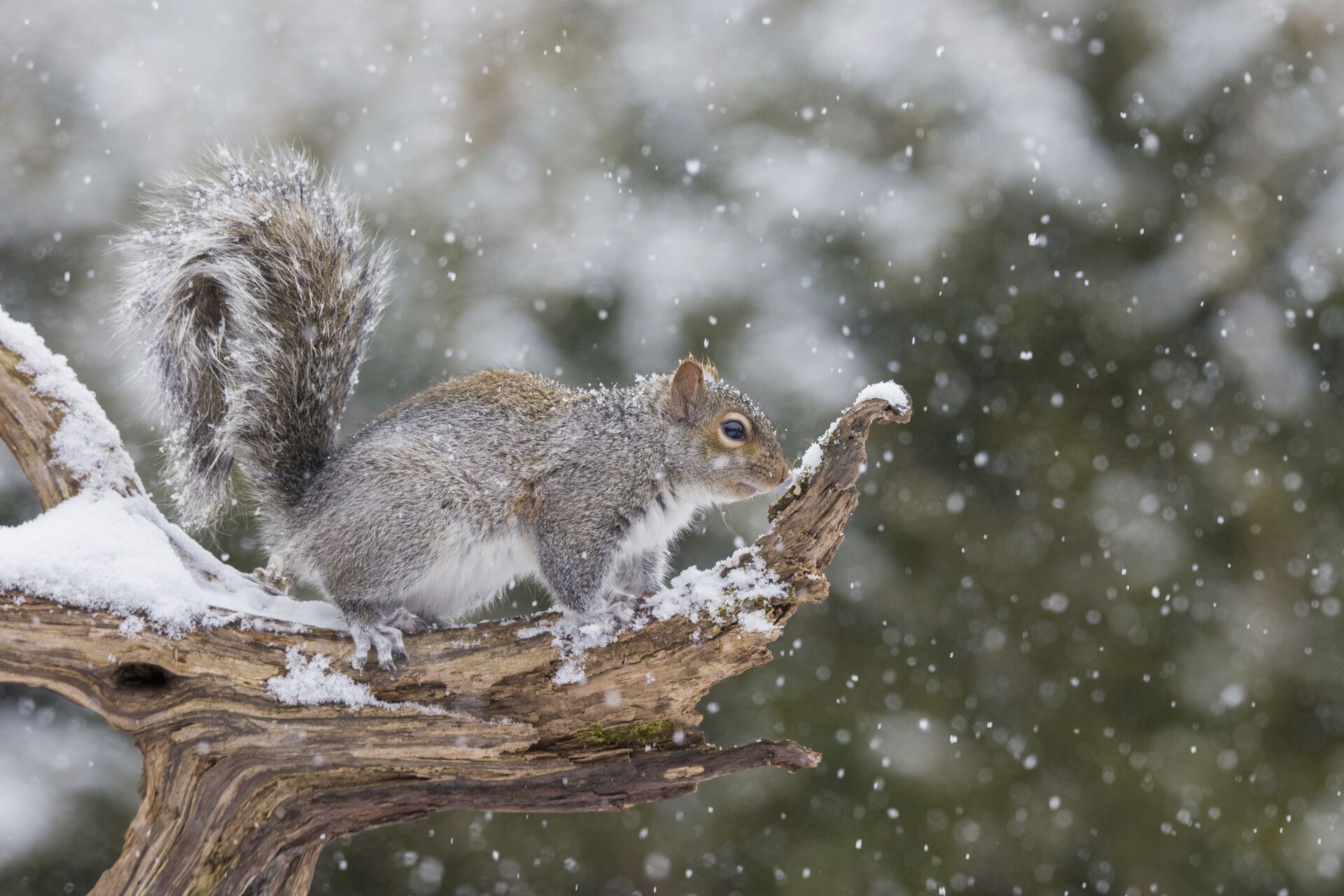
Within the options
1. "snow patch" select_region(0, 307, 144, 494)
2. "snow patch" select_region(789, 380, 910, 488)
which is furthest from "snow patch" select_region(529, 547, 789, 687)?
"snow patch" select_region(0, 307, 144, 494)

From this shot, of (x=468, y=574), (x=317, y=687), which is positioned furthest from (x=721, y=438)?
(x=317, y=687)

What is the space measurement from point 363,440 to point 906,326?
163 centimetres

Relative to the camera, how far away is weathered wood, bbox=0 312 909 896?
1.56 meters

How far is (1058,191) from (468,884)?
2.49 metres

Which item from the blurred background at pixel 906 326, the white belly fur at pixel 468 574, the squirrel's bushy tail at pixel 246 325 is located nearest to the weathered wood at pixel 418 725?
the white belly fur at pixel 468 574

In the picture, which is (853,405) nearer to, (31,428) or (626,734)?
(626,734)

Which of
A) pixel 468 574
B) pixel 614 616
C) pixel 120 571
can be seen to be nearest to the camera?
pixel 120 571

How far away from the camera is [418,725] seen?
159cm

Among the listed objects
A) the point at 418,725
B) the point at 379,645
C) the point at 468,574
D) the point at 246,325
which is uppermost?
the point at 246,325

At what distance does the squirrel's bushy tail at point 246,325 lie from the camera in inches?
72.2

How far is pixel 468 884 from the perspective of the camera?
290 cm

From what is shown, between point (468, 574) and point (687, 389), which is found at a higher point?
point (687, 389)

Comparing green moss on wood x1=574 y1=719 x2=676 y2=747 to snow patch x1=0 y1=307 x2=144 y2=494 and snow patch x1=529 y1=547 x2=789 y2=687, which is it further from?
snow patch x1=0 y1=307 x2=144 y2=494

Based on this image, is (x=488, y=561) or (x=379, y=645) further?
(x=488, y=561)
